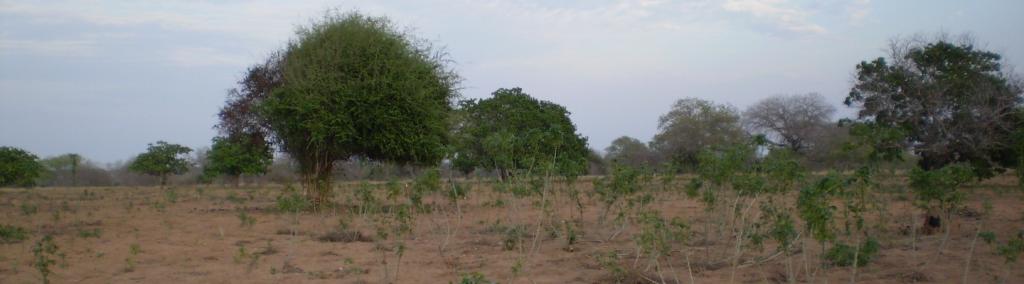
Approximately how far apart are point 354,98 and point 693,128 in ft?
114

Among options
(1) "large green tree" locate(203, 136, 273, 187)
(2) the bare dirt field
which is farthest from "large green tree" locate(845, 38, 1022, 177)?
(1) "large green tree" locate(203, 136, 273, 187)

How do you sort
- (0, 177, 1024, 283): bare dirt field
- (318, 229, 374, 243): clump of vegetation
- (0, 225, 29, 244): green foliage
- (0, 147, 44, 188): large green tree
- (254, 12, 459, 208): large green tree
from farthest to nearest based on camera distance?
1. (0, 147, 44, 188): large green tree
2. (254, 12, 459, 208): large green tree
3. (318, 229, 374, 243): clump of vegetation
4. (0, 225, 29, 244): green foliage
5. (0, 177, 1024, 283): bare dirt field

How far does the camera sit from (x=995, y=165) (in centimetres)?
1905

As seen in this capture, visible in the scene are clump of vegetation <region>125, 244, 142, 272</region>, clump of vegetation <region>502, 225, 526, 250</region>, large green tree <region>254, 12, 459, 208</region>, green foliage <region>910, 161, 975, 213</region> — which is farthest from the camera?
large green tree <region>254, 12, 459, 208</region>

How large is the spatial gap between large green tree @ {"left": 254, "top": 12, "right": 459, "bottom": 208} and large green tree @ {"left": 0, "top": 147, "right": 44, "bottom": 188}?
17843 millimetres

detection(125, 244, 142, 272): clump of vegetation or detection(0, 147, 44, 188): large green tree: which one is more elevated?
detection(0, 147, 44, 188): large green tree

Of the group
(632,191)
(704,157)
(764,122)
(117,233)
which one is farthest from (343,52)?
(764,122)

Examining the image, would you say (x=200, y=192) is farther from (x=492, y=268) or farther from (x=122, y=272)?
(x=492, y=268)

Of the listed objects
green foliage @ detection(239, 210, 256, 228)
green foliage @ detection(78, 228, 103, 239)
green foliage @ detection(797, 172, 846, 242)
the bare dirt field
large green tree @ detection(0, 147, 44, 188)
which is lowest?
the bare dirt field

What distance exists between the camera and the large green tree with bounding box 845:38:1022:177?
13992 mm

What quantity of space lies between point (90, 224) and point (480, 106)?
19226 millimetres

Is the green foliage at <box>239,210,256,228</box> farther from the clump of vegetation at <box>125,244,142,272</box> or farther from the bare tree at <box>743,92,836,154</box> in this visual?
the bare tree at <box>743,92,836,154</box>

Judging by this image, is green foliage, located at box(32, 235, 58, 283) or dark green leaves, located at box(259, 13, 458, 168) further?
dark green leaves, located at box(259, 13, 458, 168)

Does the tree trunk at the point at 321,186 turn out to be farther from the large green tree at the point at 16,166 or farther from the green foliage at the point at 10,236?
the large green tree at the point at 16,166
